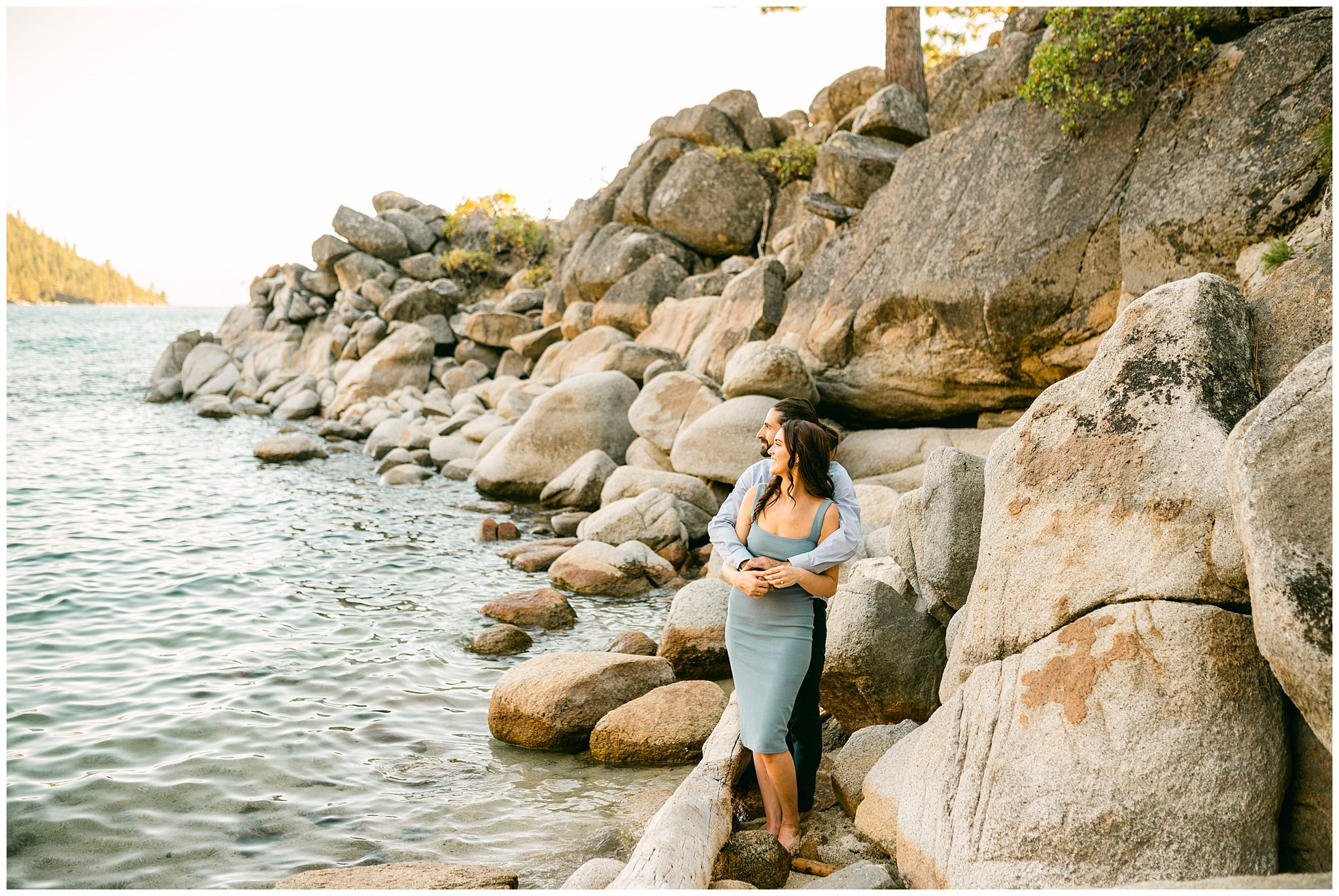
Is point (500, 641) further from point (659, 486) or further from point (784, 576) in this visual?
point (784, 576)

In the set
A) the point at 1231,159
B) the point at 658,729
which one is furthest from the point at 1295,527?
the point at 1231,159

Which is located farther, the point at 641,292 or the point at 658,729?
the point at 641,292

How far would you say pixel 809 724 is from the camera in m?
5.02

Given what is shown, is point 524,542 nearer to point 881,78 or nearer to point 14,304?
point 881,78

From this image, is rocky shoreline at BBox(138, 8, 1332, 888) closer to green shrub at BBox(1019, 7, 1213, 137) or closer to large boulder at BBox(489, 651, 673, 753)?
large boulder at BBox(489, 651, 673, 753)

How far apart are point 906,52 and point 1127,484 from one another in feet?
46.3

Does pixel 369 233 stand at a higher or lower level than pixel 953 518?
higher

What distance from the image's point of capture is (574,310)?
2212 cm

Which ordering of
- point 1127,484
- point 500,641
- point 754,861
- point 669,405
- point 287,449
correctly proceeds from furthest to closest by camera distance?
point 287,449
point 669,405
point 500,641
point 754,861
point 1127,484

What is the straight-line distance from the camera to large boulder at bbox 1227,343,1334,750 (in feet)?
9.77

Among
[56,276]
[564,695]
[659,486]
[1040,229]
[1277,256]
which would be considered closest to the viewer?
[1277,256]

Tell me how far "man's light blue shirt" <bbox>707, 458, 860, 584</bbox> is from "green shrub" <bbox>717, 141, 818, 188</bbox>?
15.4m

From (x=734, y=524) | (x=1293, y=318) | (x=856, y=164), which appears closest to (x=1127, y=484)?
(x=1293, y=318)

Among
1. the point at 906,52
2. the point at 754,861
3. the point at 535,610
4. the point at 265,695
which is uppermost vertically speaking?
the point at 906,52
